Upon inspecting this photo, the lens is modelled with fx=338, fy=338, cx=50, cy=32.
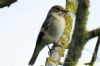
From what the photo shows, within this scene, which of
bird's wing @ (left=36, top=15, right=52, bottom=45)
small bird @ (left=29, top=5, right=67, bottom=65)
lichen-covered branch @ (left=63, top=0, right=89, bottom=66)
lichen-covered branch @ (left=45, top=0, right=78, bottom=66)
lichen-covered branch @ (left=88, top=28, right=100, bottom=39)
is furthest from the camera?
small bird @ (left=29, top=5, right=67, bottom=65)

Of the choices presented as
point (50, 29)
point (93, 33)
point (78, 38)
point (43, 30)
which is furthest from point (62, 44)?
point (50, 29)

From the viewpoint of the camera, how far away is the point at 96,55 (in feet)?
9.68

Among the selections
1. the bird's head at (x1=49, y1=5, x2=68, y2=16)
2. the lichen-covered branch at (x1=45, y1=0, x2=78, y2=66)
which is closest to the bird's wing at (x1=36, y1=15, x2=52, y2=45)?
the bird's head at (x1=49, y1=5, x2=68, y2=16)

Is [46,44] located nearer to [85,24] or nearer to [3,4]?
[3,4]

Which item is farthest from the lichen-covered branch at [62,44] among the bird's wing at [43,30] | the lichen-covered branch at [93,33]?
the bird's wing at [43,30]

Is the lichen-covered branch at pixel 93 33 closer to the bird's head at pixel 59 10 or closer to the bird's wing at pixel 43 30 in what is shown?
the bird's wing at pixel 43 30

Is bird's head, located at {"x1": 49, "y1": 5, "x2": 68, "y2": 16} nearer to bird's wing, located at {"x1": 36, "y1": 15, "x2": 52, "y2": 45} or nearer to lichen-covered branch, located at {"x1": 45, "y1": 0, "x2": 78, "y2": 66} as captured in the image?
bird's wing, located at {"x1": 36, "y1": 15, "x2": 52, "y2": 45}

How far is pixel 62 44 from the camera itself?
4418 millimetres

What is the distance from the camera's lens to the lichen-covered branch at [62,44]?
386cm

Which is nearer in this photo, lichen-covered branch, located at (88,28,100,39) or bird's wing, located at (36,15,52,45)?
lichen-covered branch, located at (88,28,100,39)

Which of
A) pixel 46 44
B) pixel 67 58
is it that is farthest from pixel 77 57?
pixel 46 44

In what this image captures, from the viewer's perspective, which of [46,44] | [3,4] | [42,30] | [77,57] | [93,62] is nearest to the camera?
[77,57]

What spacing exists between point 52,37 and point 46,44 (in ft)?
1.06

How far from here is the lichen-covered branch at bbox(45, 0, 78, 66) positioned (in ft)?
12.7
